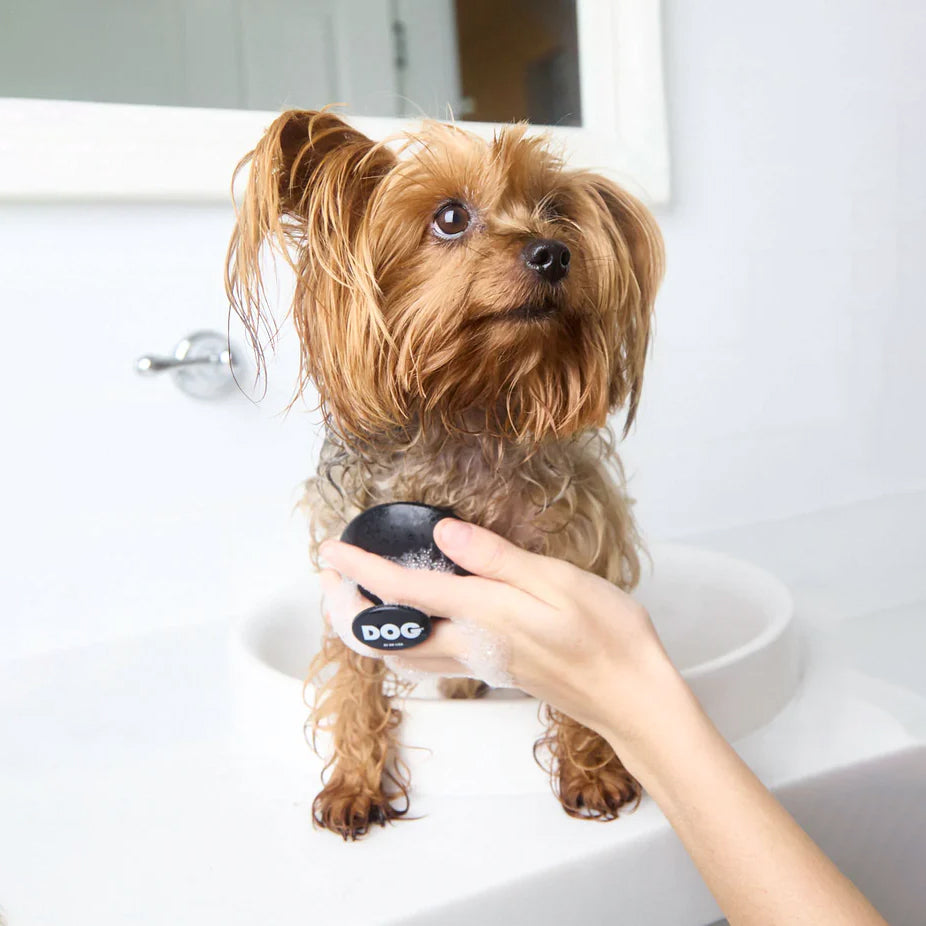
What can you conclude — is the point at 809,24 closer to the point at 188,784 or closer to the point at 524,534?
the point at 524,534

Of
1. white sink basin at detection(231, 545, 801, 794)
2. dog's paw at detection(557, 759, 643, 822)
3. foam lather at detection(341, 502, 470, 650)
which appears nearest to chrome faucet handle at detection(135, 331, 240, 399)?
white sink basin at detection(231, 545, 801, 794)

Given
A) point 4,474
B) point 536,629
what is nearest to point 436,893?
point 536,629

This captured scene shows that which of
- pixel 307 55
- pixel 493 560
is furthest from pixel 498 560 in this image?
pixel 307 55

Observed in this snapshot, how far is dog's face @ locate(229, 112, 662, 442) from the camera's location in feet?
2.03

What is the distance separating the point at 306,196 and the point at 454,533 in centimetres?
30

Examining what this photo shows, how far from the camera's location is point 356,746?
767mm

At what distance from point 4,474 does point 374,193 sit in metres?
0.67

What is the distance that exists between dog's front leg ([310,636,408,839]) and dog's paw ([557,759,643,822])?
148mm

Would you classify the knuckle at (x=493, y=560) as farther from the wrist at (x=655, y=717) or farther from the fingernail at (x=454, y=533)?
the wrist at (x=655, y=717)

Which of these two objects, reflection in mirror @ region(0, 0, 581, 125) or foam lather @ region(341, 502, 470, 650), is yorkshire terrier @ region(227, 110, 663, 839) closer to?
foam lather @ region(341, 502, 470, 650)

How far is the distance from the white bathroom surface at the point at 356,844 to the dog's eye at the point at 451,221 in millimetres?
487

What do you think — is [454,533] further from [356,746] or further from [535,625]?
[356,746]

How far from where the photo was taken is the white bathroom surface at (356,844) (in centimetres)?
61

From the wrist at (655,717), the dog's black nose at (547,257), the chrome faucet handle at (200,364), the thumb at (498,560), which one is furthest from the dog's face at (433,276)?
the chrome faucet handle at (200,364)
